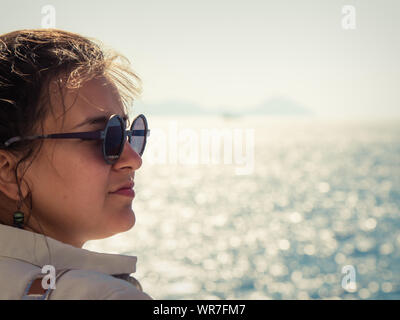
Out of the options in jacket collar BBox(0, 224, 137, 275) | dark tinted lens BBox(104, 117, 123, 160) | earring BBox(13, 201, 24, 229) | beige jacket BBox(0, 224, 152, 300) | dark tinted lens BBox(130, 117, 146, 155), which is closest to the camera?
beige jacket BBox(0, 224, 152, 300)

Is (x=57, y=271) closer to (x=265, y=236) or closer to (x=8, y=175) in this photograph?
(x=8, y=175)

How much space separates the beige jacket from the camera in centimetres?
131

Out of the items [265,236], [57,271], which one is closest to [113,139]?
[57,271]

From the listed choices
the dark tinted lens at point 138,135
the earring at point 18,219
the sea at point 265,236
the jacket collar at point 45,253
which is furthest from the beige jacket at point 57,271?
the sea at point 265,236

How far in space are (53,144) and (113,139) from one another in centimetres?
23

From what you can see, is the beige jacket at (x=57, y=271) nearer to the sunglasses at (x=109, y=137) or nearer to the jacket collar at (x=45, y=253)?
the jacket collar at (x=45, y=253)

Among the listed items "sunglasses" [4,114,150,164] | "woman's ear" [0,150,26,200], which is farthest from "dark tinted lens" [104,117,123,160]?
"woman's ear" [0,150,26,200]

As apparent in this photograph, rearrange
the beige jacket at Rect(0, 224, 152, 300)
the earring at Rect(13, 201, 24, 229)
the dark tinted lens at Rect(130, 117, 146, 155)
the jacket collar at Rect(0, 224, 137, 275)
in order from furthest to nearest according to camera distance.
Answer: the dark tinted lens at Rect(130, 117, 146, 155) < the earring at Rect(13, 201, 24, 229) < the jacket collar at Rect(0, 224, 137, 275) < the beige jacket at Rect(0, 224, 152, 300)

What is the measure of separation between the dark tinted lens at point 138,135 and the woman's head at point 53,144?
0.47 metres

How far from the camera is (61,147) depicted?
1883mm

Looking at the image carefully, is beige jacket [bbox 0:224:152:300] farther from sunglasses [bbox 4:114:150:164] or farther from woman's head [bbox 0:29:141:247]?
sunglasses [bbox 4:114:150:164]

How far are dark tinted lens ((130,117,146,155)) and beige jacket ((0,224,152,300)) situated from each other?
721mm
